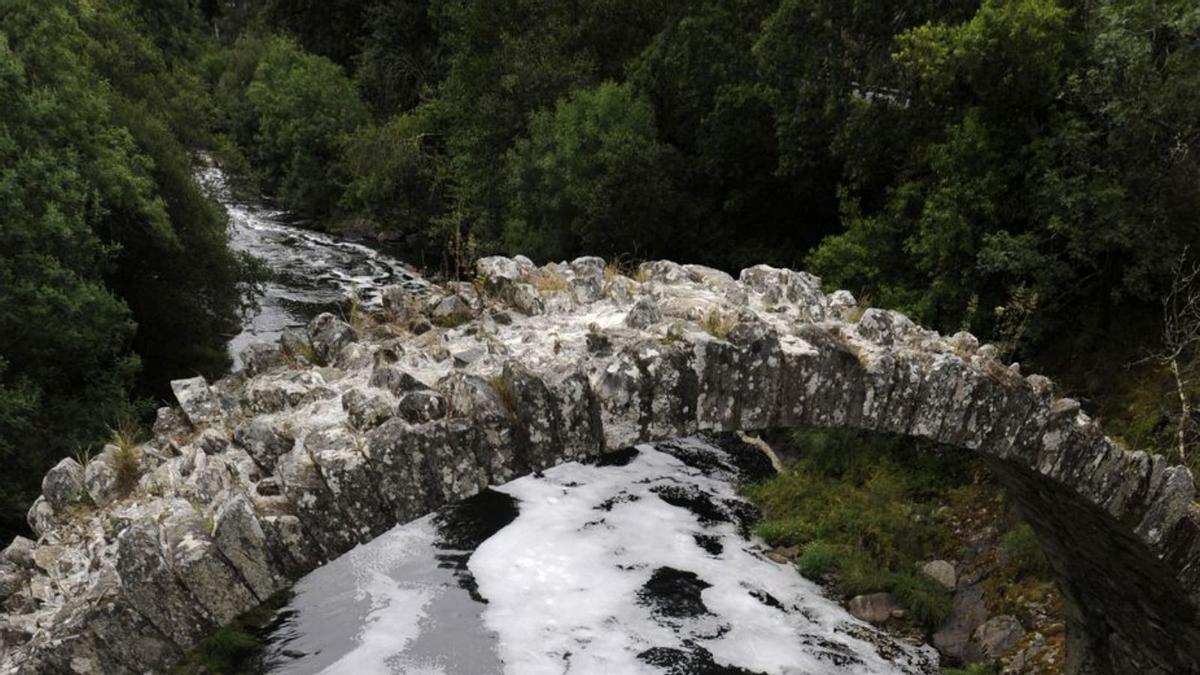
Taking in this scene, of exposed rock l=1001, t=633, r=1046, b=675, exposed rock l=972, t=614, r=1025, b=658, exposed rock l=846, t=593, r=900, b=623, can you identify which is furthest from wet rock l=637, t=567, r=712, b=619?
exposed rock l=1001, t=633, r=1046, b=675

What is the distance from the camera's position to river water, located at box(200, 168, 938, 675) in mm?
Answer: 10734

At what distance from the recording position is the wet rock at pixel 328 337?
653 cm

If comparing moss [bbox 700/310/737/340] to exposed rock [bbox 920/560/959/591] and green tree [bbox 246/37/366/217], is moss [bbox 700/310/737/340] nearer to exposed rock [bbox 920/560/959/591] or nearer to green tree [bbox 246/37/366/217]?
exposed rock [bbox 920/560/959/591]

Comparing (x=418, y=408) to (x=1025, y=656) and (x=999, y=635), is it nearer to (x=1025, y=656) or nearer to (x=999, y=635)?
(x=1025, y=656)

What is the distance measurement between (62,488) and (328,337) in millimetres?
2017

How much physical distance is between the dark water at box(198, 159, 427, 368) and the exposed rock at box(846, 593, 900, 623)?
11.1m

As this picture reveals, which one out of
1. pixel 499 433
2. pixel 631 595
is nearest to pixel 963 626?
pixel 631 595

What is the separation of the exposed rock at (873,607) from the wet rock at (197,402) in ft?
Result: 30.6

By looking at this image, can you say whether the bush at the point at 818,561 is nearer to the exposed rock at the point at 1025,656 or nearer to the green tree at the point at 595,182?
the exposed rock at the point at 1025,656

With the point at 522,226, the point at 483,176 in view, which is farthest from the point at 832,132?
the point at 483,176

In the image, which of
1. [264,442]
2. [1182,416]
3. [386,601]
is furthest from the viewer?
[386,601]

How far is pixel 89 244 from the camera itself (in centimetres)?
1312

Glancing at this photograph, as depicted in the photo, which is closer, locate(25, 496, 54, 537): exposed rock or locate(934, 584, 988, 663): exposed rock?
locate(25, 496, 54, 537): exposed rock

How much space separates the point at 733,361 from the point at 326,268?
21.9 m
